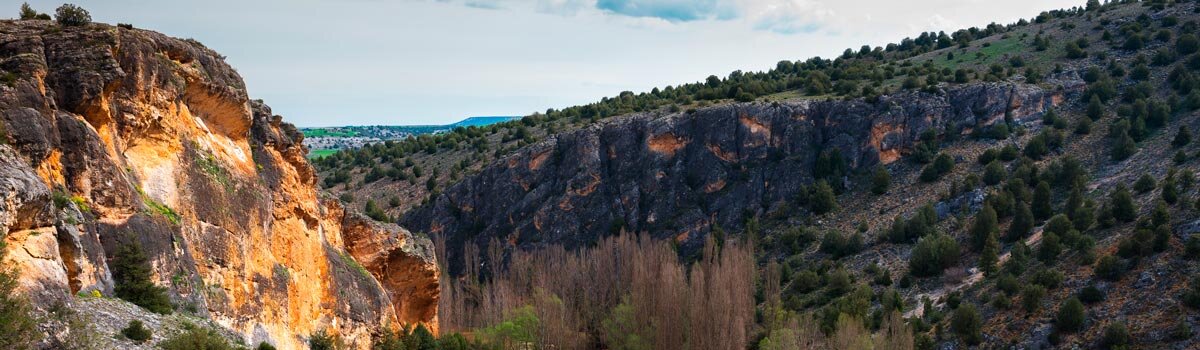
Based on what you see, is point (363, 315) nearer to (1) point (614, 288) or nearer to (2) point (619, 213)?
(1) point (614, 288)

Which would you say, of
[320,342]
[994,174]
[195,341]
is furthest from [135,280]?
[994,174]

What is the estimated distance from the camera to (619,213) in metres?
81.2

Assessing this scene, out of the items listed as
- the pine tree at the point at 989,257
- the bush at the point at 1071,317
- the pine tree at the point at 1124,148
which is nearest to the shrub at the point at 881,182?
the pine tree at the point at 1124,148

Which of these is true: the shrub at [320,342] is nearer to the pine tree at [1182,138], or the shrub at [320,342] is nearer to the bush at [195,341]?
the bush at [195,341]

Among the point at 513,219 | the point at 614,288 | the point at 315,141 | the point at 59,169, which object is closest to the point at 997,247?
the point at 614,288

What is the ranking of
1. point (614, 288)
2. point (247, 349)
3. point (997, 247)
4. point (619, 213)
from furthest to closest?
point (619, 213) → point (614, 288) → point (997, 247) → point (247, 349)

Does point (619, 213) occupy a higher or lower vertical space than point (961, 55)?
lower

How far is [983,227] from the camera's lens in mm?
55688

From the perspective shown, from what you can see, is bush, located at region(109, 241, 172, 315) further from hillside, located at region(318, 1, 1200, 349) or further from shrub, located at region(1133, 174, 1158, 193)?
shrub, located at region(1133, 174, 1158, 193)

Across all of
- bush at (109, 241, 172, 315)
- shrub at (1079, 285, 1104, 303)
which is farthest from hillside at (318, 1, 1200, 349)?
bush at (109, 241, 172, 315)

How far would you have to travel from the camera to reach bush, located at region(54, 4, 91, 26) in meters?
20.6

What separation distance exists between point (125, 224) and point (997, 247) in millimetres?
48520

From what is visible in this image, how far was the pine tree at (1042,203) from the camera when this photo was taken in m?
56.6

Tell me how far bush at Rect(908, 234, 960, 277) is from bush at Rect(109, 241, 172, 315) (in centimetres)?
4768
